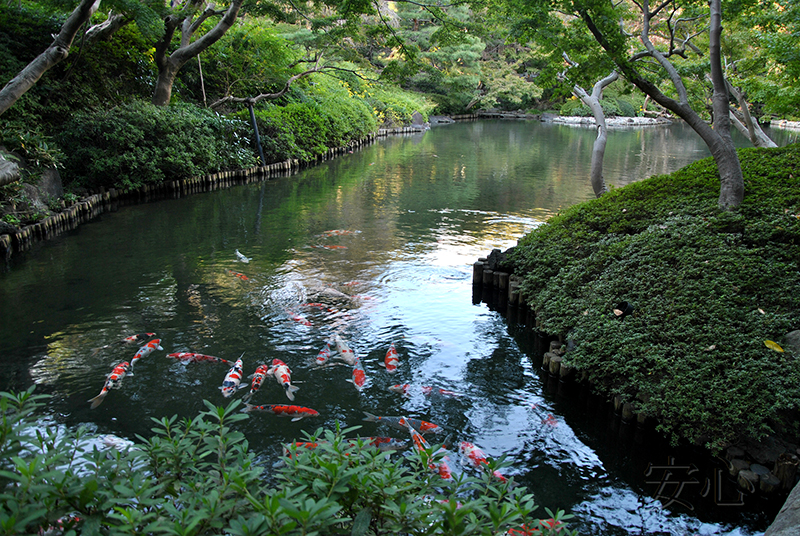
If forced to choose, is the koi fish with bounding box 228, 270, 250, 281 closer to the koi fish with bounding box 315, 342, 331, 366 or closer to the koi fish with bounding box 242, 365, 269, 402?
the koi fish with bounding box 315, 342, 331, 366

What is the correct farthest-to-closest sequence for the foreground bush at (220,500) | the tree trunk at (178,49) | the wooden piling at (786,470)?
the tree trunk at (178,49) < the wooden piling at (786,470) < the foreground bush at (220,500)

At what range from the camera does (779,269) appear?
20.0 ft

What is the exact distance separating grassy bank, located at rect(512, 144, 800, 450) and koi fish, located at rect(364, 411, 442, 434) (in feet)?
6.24

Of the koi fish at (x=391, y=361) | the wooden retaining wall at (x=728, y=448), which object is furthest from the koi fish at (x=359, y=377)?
the wooden retaining wall at (x=728, y=448)

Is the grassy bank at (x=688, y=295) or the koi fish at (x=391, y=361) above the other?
the grassy bank at (x=688, y=295)

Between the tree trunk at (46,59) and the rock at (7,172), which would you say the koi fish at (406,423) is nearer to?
the rock at (7,172)

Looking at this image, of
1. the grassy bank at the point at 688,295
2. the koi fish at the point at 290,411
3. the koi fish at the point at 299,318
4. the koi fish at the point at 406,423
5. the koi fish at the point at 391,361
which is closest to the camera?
the grassy bank at the point at 688,295

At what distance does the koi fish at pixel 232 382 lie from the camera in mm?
5988

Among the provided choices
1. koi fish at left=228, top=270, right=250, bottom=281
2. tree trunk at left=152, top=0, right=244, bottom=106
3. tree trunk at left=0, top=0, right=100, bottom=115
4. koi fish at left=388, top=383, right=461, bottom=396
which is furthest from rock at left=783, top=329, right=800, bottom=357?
tree trunk at left=152, top=0, right=244, bottom=106

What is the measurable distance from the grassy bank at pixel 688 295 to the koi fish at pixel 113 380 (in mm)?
5345

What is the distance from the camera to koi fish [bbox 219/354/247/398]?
599cm

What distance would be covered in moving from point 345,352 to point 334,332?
718mm

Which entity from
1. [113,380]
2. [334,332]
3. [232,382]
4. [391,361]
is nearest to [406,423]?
[391,361]

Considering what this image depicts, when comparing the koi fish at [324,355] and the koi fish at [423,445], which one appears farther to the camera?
the koi fish at [324,355]
